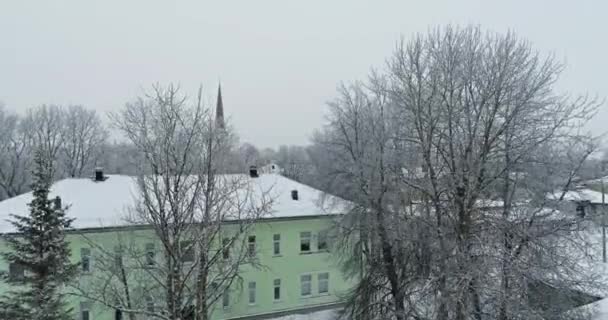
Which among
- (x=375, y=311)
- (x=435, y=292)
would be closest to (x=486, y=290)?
(x=435, y=292)

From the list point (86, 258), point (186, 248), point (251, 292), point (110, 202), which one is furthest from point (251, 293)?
point (186, 248)

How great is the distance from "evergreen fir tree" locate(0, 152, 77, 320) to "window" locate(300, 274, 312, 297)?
1288 centimetres

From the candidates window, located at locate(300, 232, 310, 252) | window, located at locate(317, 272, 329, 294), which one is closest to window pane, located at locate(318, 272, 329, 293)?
window, located at locate(317, 272, 329, 294)

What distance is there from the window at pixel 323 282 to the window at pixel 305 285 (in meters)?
0.59

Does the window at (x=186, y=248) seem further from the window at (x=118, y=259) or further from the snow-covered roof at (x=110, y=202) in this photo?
the snow-covered roof at (x=110, y=202)


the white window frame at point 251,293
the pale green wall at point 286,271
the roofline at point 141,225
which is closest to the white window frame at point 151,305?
the roofline at point 141,225

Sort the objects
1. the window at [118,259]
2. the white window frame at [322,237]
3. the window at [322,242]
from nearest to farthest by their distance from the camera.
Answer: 1. the window at [118,259]
2. the white window frame at [322,237]
3. the window at [322,242]

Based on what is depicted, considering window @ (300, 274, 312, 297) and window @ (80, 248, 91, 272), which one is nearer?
window @ (80, 248, 91, 272)

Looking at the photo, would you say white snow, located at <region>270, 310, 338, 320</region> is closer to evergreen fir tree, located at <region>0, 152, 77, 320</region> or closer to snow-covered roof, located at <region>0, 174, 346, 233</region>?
snow-covered roof, located at <region>0, 174, 346, 233</region>

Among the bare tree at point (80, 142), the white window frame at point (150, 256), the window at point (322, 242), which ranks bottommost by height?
the window at point (322, 242)

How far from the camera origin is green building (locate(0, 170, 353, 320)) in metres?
18.6

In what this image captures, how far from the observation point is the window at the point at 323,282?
78.1 feet

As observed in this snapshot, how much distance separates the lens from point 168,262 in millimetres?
10844

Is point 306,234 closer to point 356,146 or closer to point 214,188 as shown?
point 356,146
